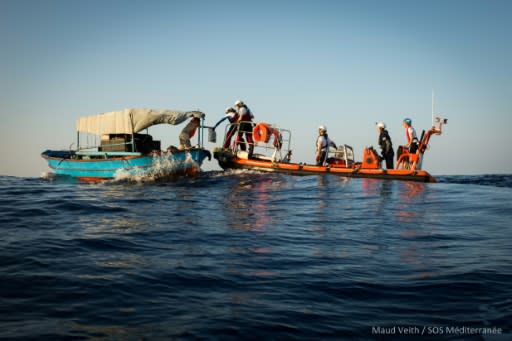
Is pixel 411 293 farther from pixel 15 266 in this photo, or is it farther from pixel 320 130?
pixel 320 130

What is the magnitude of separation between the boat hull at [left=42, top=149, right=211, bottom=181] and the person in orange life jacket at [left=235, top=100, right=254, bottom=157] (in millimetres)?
2020

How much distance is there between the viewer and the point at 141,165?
1741cm

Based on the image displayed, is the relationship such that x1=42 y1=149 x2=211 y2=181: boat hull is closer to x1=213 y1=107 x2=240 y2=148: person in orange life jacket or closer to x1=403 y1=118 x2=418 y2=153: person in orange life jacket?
x1=213 y1=107 x2=240 y2=148: person in orange life jacket

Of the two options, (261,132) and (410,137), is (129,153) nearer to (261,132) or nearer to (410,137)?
(261,132)

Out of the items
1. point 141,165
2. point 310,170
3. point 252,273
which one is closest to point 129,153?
point 141,165

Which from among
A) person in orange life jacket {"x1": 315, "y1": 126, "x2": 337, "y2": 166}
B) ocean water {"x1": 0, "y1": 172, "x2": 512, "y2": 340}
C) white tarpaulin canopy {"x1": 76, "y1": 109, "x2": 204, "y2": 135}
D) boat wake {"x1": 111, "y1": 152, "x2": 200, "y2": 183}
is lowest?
ocean water {"x1": 0, "y1": 172, "x2": 512, "y2": 340}

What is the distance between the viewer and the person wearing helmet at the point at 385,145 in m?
17.7

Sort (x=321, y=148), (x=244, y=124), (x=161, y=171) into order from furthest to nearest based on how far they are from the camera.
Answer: (x=244, y=124)
(x=321, y=148)
(x=161, y=171)

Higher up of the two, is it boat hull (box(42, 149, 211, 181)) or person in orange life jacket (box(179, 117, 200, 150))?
person in orange life jacket (box(179, 117, 200, 150))

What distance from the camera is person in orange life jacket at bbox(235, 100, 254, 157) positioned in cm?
1950

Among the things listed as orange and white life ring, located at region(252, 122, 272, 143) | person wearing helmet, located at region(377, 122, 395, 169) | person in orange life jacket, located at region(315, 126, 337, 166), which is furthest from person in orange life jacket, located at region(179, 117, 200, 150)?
person wearing helmet, located at region(377, 122, 395, 169)

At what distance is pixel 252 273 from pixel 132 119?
15.3 meters

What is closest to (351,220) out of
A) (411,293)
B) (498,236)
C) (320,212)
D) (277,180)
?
(320,212)

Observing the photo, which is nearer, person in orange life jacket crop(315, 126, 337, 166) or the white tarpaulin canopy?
the white tarpaulin canopy
